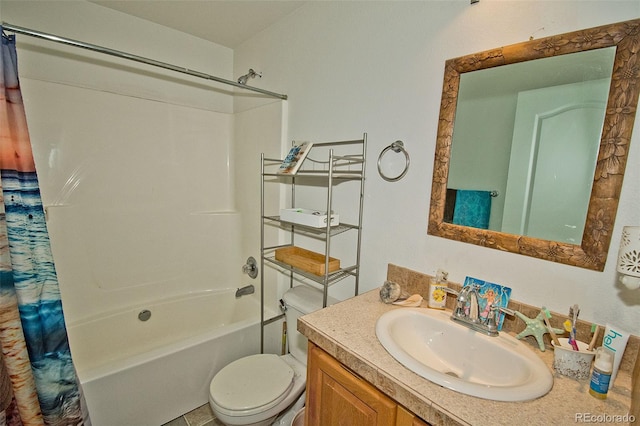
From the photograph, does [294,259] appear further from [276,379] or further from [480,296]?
[480,296]

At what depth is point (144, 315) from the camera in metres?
2.08

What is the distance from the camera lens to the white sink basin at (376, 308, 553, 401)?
693 millimetres

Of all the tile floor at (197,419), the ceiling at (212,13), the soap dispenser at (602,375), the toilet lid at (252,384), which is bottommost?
the tile floor at (197,419)

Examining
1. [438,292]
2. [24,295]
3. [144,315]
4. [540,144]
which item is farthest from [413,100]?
[144,315]

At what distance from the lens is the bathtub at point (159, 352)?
53.9 inches

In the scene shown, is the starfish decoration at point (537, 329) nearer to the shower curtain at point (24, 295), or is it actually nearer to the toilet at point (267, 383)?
the toilet at point (267, 383)

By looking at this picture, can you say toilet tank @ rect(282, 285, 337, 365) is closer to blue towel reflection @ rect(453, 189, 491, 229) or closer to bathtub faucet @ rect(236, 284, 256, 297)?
bathtub faucet @ rect(236, 284, 256, 297)

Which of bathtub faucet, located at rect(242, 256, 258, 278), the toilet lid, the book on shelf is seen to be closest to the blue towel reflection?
the book on shelf

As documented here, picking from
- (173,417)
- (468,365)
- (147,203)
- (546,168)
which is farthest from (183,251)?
(546,168)

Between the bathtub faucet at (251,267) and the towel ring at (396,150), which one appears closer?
the towel ring at (396,150)

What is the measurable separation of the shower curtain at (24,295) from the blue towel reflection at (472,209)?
167 cm

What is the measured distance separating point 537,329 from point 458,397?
0.42 metres

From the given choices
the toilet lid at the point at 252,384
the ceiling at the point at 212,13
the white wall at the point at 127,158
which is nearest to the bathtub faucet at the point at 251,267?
the white wall at the point at 127,158

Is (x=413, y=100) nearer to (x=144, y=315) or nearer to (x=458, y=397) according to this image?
(x=458, y=397)
